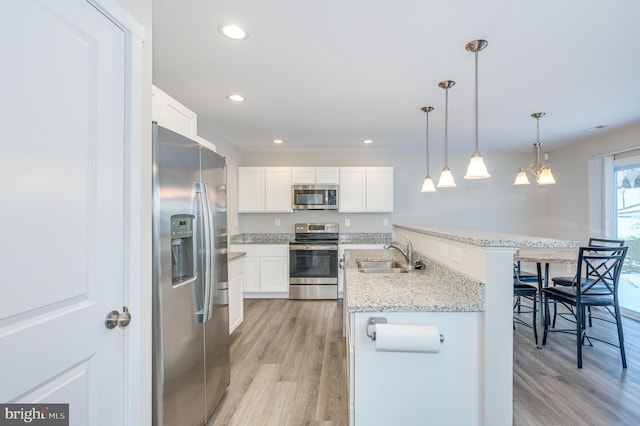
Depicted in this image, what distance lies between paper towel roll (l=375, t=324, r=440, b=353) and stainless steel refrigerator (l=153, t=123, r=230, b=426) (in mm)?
1003

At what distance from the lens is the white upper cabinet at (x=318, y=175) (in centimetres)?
459

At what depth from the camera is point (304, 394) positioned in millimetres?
2088

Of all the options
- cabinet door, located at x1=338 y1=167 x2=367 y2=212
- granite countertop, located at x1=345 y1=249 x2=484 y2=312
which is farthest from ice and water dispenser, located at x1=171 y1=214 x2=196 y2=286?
cabinet door, located at x1=338 y1=167 x2=367 y2=212

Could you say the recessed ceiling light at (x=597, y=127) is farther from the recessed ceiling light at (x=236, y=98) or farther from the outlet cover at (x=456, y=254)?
the recessed ceiling light at (x=236, y=98)

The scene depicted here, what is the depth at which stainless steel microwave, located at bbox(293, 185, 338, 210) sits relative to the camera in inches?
179

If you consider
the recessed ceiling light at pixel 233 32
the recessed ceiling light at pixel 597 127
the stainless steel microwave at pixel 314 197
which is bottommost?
the stainless steel microwave at pixel 314 197

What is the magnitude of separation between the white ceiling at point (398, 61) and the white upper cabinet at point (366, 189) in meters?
1.22

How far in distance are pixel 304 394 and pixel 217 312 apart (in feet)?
2.97

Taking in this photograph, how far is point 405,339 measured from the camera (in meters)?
1.31

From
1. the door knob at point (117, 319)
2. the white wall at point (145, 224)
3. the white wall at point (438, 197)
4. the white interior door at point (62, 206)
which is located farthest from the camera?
the white wall at point (438, 197)

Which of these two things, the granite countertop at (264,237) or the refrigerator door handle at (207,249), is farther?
the granite countertop at (264,237)

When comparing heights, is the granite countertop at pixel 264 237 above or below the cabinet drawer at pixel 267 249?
above

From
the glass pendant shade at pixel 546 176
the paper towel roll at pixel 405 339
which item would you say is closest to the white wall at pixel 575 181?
the glass pendant shade at pixel 546 176

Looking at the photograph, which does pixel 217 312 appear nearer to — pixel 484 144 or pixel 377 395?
pixel 377 395
